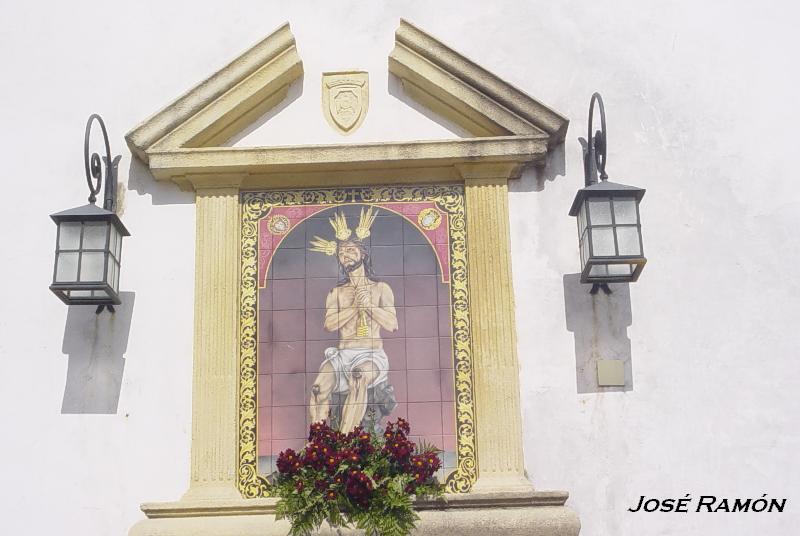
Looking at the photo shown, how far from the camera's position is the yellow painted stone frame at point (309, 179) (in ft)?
23.9

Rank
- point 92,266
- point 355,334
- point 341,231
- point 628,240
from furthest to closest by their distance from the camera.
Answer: point 341,231, point 355,334, point 92,266, point 628,240

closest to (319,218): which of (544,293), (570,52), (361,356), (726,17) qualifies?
(361,356)

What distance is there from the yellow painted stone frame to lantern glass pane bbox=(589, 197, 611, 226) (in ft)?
2.13

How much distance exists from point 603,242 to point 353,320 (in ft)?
5.25

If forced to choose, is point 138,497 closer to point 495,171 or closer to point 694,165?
point 495,171

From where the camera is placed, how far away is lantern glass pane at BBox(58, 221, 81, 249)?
7.33 m

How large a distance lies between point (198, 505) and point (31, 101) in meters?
2.99

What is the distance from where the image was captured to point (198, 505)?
7105 millimetres

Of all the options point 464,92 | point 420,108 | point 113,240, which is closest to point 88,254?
point 113,240

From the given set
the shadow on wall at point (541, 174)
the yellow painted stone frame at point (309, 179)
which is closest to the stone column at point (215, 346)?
the yellow painted stone frame at point (309, 179)

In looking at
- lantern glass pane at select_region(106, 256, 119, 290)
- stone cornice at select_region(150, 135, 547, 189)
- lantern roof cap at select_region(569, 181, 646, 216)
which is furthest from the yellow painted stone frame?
lantern roof cap at select_region(569, 181, 646, 216)

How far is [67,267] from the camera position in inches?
286

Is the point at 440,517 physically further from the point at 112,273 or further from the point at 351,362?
the point at 112,273

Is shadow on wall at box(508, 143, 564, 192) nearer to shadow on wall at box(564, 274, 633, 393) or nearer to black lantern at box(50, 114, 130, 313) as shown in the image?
shadow on wall at box(564, 274, 633, 393)
